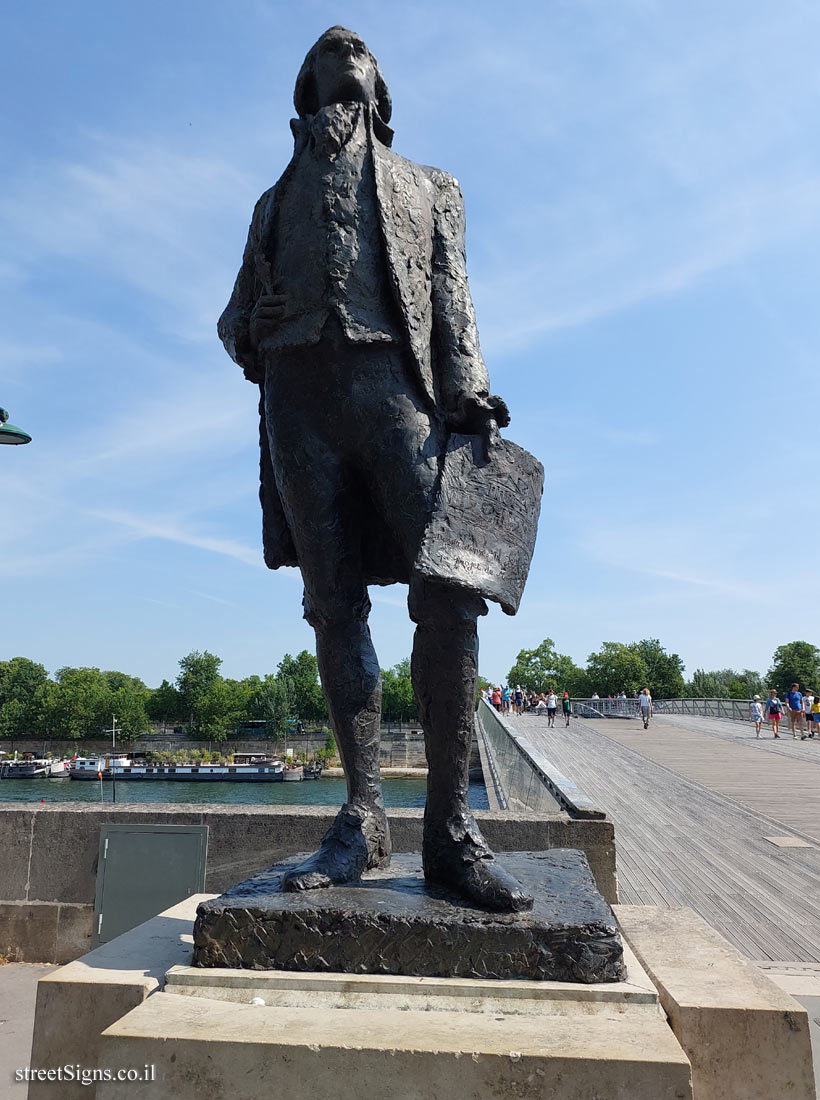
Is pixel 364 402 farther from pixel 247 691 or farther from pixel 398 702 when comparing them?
pixel 247 691

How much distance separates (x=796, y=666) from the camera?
7756 centimetres

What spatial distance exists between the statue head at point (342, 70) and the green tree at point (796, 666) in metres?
80.1

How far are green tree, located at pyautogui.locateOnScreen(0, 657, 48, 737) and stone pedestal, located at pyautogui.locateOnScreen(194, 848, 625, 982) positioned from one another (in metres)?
92.6

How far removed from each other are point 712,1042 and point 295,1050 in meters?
1.02

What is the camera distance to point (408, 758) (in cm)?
6669

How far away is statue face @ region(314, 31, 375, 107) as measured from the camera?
3.00 metres

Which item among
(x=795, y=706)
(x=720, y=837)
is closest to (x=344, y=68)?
(x=720, y=837)

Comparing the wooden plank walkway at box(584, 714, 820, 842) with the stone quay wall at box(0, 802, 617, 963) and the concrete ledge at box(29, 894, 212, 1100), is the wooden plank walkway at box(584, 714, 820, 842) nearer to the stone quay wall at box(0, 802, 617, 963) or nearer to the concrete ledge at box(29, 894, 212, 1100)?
the stone quay wall at box(0, 802, 617, 963)

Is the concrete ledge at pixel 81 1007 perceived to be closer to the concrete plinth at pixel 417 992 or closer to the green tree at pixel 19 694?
the concrete plinth at pixel 417 992

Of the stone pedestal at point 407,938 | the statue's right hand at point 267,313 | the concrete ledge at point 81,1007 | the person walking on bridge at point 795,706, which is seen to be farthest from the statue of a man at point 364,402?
the person walking on bridge at point 795,706

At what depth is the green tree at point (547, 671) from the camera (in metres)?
93.9

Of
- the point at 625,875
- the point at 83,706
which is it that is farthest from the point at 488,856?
the point at 83,706

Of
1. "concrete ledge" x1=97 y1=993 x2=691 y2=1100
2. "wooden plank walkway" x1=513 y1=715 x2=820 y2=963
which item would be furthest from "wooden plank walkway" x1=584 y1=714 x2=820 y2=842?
"concrete ledge" x1=97 y1=993 x2=691 y2=1100

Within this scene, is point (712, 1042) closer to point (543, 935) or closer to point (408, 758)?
point (543, 935)
